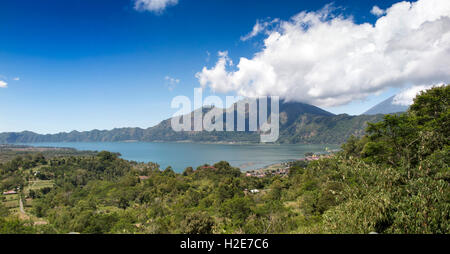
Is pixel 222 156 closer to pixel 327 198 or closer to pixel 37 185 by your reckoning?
pixel 37 185

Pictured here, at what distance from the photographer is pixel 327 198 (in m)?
13.0

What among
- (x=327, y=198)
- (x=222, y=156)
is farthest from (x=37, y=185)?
(x=222, y=156)

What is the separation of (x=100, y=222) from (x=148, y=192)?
1292 centimetres

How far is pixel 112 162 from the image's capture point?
5675 cm

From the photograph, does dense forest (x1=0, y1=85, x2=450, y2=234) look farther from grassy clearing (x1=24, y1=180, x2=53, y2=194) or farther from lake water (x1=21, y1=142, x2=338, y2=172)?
lake water (x1=21, y1=142, x2=338, y2=172)

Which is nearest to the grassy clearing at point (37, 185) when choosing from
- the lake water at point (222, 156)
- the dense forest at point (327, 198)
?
the dense forest at point (327, 198)

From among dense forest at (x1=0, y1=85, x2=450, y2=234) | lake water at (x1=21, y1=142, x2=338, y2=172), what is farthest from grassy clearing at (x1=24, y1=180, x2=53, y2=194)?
lake water at (x1=21, y1=142, x2=338, y2=172)

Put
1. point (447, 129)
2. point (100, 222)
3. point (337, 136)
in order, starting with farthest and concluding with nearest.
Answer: point (337, 136), point (100, 222), point (447, 129)

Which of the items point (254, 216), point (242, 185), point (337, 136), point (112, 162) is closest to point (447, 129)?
point (254, 216)

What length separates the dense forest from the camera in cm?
491

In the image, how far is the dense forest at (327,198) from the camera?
4.91 m

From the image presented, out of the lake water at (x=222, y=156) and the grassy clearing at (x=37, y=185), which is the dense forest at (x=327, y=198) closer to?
the grassy clearing at (x=37, y=185)
